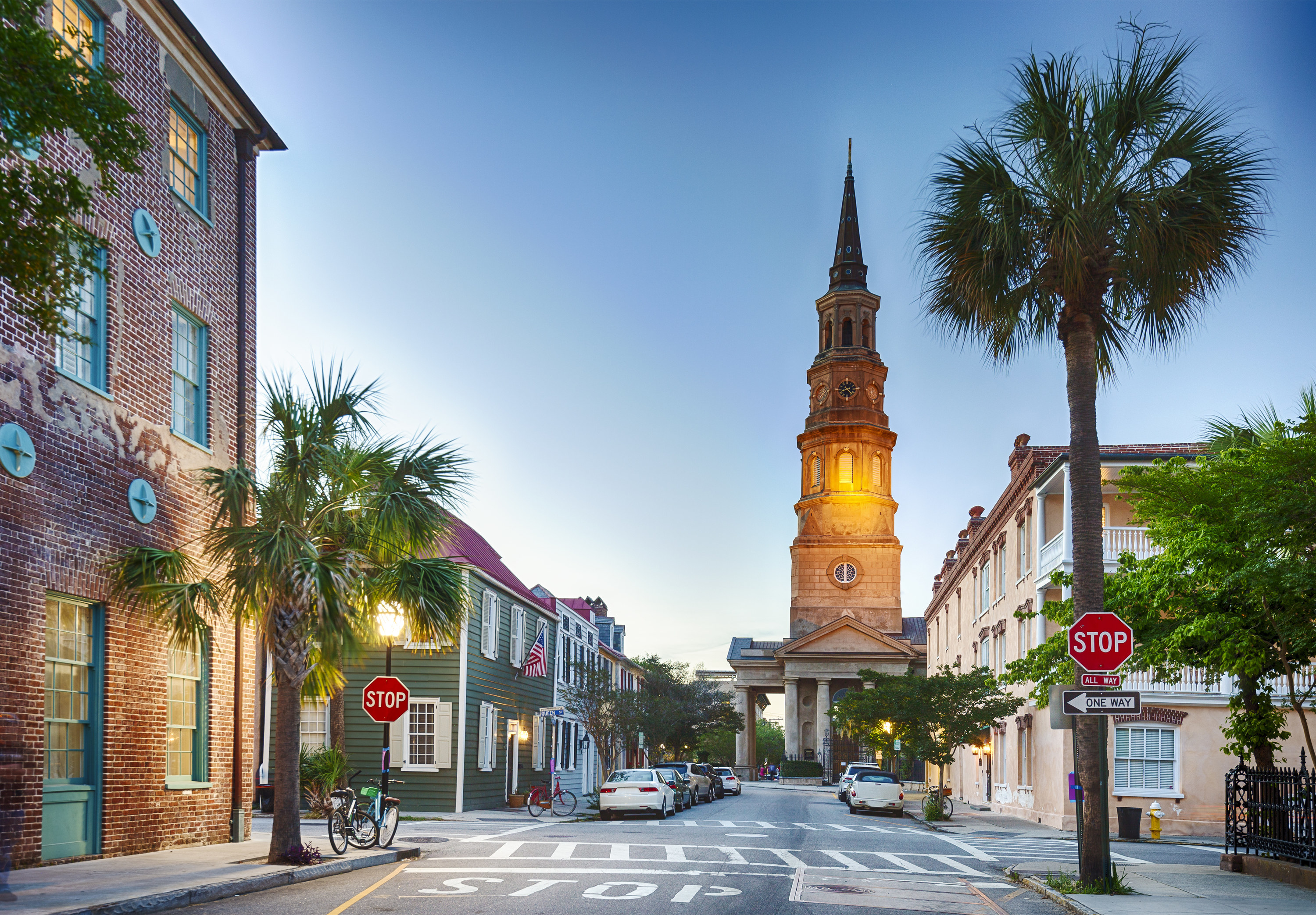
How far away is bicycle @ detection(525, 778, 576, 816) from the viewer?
1243 inches

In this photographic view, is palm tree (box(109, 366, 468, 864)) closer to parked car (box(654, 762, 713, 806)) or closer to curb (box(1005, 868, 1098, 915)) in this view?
curb (box(1005, 868, 1098, 915))

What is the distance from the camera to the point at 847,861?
61.5 ft

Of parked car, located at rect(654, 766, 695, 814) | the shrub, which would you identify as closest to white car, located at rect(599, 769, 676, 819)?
parked car, located at rect(654, 766, 695, 814)

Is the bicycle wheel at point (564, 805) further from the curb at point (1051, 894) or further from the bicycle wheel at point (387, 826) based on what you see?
the curb at point (1051, 894)

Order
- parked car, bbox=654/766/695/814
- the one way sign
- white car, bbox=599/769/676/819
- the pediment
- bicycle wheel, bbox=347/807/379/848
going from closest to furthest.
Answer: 1. the one way sign
2. bicycle wheel, bbox=347/807/379/848
3. white car, bbox=599/769/676/819
4. parked car, bbox=654/766/695/814
5. the pediment

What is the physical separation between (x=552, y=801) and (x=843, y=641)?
187 ft

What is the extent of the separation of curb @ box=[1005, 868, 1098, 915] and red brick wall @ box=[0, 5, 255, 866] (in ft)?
35.9

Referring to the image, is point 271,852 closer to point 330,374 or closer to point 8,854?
point 8,854

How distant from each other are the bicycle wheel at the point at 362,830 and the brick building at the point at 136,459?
82.5 inches

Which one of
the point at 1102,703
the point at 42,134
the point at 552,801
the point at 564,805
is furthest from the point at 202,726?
the point at 564,805

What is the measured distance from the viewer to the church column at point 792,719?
87.7 m

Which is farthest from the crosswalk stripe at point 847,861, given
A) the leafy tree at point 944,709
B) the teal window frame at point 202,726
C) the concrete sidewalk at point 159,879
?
the leafy tree at point 944,709

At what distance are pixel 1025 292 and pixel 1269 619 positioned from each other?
514cm

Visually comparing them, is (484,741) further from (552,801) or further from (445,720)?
(552,801)
